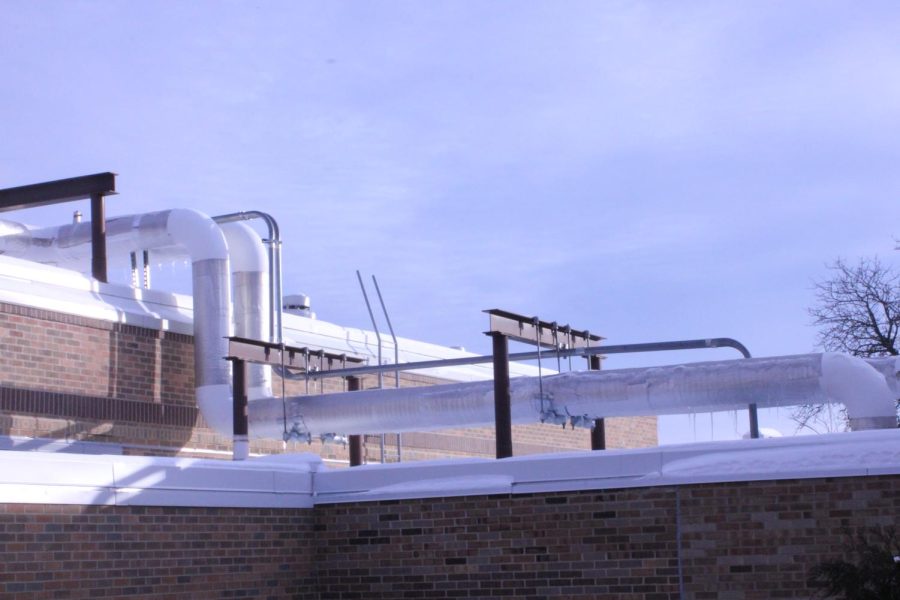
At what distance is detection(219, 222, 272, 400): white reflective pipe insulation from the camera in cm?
1784

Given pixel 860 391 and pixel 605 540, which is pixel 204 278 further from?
pixel 860 391

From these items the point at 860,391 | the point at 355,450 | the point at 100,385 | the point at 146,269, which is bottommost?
the point at 355,450

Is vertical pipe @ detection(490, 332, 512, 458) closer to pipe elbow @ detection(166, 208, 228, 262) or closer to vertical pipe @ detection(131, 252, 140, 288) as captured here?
pipe elbow @ detection(166, 208, 228, 262)

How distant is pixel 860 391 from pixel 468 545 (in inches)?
160

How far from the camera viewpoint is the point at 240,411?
16109 mm

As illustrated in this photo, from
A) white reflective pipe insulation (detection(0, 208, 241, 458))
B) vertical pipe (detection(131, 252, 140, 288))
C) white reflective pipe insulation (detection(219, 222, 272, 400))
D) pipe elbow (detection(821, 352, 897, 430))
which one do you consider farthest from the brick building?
pipe elbow (detection(821, 352, 897, 430))

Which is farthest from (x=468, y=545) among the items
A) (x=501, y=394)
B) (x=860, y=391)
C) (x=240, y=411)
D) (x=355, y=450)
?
(x=355, y=450)

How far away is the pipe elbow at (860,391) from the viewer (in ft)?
43.1

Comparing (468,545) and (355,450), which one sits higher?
(355,450)

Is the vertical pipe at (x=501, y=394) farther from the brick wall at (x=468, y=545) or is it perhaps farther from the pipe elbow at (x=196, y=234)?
the pipe elbow at (x=196, y=234)

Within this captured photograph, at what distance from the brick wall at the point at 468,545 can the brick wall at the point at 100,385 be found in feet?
12.0

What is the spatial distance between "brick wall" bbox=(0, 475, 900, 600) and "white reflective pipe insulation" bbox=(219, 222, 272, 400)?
4.24m

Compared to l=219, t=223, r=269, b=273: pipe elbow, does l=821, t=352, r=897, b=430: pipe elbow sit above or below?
below

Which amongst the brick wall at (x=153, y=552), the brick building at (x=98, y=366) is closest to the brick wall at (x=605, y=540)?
the brick wall at (x=153, y=552)
